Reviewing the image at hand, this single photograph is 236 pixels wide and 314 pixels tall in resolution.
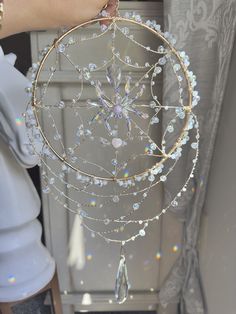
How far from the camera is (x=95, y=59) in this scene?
2.95ft

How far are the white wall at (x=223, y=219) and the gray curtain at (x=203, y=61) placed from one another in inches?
0.8

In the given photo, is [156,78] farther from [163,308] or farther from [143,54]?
[163,308]

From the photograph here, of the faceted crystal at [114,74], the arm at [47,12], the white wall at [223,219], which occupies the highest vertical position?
the arm at [47,12]

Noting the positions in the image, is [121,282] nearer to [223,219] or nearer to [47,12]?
[223,219]

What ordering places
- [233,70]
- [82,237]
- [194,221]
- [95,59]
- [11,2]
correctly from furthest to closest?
[82,237], [194,221], [95,59], [233,70], [11,2]

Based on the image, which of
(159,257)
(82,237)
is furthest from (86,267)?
(159,257)

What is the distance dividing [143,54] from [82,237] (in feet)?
1.69

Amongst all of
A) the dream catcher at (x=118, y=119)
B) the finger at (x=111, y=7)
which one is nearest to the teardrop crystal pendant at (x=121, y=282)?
the dream catcher at (x=118, y=119)

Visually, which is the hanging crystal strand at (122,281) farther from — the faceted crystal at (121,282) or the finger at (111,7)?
the finger at (111,7)

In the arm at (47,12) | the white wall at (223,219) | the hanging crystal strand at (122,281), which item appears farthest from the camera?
the white wall at (223,219)

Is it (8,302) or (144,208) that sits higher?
(144,208)

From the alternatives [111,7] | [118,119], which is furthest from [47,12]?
[118,119]

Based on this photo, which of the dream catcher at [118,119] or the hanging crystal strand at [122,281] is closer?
the hanging crystal strand at [122,281]

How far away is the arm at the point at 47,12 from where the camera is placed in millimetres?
541
